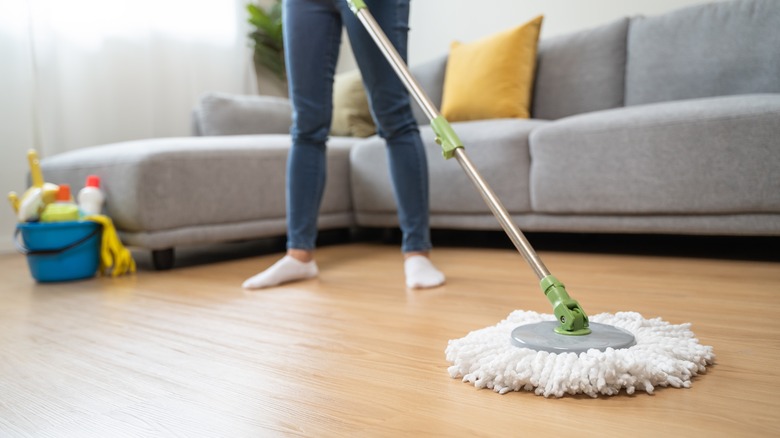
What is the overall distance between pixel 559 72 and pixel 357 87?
3.17 ft

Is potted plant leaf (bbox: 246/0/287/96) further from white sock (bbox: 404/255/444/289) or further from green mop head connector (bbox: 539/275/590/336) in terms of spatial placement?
green mop head connector (bbox: 539/275/590/336)

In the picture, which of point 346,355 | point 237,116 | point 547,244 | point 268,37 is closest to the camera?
point 346,355

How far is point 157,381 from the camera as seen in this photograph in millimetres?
875

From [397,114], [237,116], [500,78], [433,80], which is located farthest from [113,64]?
[397,114]

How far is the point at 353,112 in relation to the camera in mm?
3020

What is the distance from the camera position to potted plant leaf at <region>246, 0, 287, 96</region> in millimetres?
3545

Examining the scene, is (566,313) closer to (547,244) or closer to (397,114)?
(397,114)

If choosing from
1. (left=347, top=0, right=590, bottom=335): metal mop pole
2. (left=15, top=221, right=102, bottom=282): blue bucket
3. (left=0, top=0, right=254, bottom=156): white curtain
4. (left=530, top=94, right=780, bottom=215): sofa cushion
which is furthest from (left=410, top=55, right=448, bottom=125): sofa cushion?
(left=347, top=0, right=590, bottom=335): metal mop pole

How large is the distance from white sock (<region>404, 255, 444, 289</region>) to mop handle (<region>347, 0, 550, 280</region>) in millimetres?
512

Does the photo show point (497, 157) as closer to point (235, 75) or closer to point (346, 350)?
point (346, 350)

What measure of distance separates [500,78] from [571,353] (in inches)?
75.1

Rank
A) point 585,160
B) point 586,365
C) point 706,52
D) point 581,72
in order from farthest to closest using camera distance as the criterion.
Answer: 1. point 581,72
2. point 706,52
3. point 585,160
4. point 586,365

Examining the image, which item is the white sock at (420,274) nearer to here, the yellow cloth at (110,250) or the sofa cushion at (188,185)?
the sofa cushion at (188,185)

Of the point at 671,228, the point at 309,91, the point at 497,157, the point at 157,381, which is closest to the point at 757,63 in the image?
the point at 671,228
